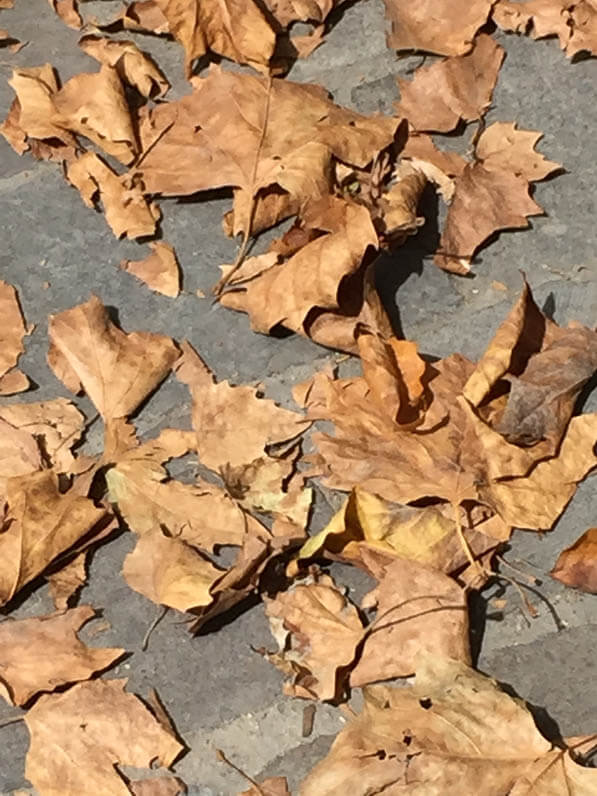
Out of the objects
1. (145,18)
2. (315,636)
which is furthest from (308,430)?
(145,18)

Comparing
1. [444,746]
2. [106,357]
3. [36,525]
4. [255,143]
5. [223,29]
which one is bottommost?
[444,746]

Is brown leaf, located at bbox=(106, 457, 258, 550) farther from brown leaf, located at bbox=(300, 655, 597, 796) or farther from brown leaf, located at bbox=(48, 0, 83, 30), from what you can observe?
brown leaf, located at bbox=(48, 0, 83, 30)

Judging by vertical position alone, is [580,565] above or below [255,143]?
below

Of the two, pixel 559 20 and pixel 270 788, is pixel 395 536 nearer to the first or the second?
pixel 270 788

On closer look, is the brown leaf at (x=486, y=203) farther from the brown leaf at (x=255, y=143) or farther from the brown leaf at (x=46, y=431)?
the brown leaf at (x=46, y=431)

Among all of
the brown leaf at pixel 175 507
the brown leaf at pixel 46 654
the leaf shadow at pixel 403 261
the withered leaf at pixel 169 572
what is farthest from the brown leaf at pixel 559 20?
the brown leaf at pixel 46 654

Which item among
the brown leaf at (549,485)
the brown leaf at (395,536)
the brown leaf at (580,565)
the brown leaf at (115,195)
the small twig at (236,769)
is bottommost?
the small twig at (236,769)

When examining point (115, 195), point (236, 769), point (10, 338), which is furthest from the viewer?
point (115, 195)

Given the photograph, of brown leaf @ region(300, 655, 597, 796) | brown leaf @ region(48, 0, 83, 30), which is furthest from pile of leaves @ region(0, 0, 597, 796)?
brown leaf @ region(48, 0, 83, 30)
